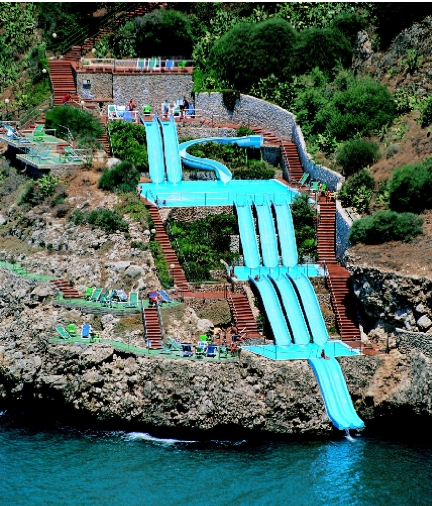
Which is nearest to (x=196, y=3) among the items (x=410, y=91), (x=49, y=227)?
(x=410, y=91)

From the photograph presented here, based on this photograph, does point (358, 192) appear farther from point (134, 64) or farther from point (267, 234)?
point (134, 64)

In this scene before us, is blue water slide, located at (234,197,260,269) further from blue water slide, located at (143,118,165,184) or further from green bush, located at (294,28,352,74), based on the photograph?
green bush, located at (294,28,352,74)

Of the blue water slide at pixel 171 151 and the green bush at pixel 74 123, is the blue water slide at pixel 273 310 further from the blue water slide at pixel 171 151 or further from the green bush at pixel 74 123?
the green bush at pixel 74 123

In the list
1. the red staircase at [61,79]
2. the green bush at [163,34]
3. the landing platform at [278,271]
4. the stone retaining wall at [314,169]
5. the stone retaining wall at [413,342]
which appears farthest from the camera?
the green bush at [163,34]

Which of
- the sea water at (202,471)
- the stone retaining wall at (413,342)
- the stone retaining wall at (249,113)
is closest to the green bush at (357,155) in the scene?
the stone retaining wall at (249,113)

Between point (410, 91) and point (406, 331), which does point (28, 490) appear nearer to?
point (406, 331)

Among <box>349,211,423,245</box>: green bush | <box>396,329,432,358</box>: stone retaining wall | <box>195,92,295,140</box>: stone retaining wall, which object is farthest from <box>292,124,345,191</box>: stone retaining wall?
<box>396,329,432,358</box>: stone retaining wall
